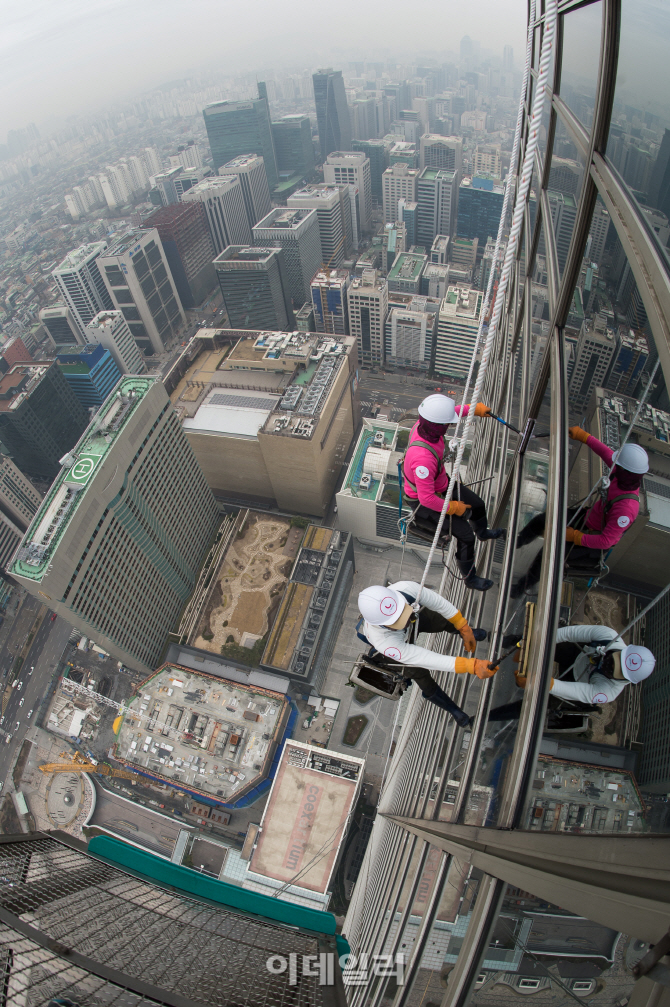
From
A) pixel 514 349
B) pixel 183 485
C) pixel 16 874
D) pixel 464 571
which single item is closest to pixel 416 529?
pixel 464 571

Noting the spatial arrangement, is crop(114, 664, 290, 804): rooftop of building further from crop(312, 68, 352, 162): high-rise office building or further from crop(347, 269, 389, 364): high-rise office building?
crop(312, 68, 352, 162): high-rise office building

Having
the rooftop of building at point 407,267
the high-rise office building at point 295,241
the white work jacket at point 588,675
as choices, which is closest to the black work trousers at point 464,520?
the white work jacket at point 588,675

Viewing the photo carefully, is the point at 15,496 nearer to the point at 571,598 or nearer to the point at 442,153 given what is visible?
the point at 571,598

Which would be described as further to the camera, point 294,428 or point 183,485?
point 294,428

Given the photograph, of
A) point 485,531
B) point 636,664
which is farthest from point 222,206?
point 636,664

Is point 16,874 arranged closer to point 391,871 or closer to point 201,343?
point 391,871
